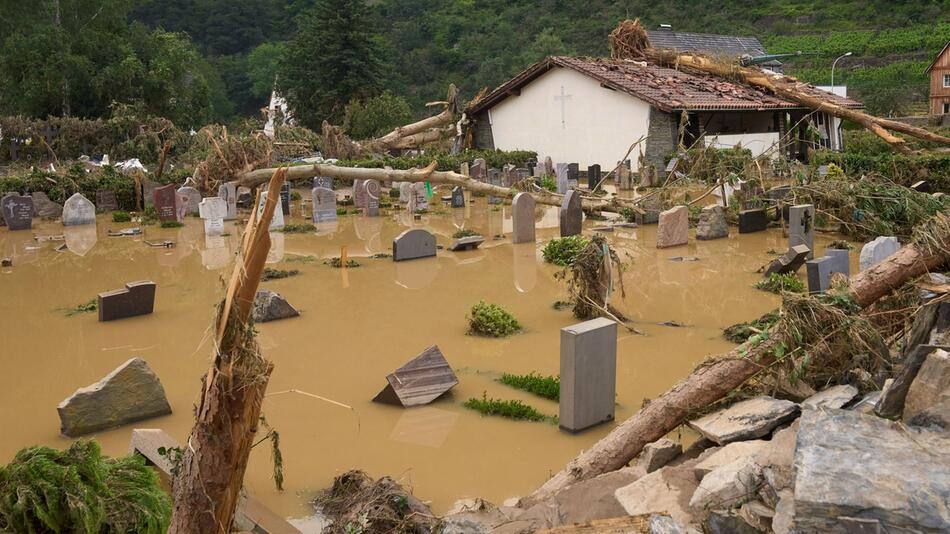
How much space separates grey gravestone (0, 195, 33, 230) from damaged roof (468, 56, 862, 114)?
772 inches

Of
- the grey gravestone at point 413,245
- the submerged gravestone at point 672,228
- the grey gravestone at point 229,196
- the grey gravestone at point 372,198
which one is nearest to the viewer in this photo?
the grey gravestone at point 413,245

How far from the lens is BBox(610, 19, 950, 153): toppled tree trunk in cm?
2744

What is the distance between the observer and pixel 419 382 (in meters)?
9.07

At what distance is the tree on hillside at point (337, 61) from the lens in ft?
152

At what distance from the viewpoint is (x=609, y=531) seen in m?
4.71

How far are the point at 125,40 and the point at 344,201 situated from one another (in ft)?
88.6

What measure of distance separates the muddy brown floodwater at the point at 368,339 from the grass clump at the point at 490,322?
0.80ft

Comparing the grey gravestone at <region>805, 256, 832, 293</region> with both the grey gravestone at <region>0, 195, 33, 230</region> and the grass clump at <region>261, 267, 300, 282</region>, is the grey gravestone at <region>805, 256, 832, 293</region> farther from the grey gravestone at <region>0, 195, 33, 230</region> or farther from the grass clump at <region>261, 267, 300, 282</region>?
the grey gravestone at <region>0, 195, 33, 230</region>

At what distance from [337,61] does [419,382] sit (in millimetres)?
40009

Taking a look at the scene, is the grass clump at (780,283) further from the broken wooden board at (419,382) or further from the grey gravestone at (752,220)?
the broken wooden board at (419,382)

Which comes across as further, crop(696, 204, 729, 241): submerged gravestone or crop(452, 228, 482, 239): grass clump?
crop(452, 228, 482, 239): grass clump

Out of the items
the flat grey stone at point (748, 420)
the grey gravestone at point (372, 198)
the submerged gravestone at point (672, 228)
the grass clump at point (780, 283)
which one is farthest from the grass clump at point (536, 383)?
the grey gravestone at point (372, 198)

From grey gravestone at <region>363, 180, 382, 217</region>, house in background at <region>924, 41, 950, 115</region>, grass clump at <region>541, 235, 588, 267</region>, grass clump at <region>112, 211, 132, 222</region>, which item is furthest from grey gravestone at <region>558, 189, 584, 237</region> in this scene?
house in background at <region>924, 41, 950, 115</region>

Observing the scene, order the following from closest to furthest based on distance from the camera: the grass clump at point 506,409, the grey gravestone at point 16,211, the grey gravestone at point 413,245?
1. the grass clump at point 506,409
2. the grey gravestone at point 413,245
3. the grey gravestone at point 16,211
